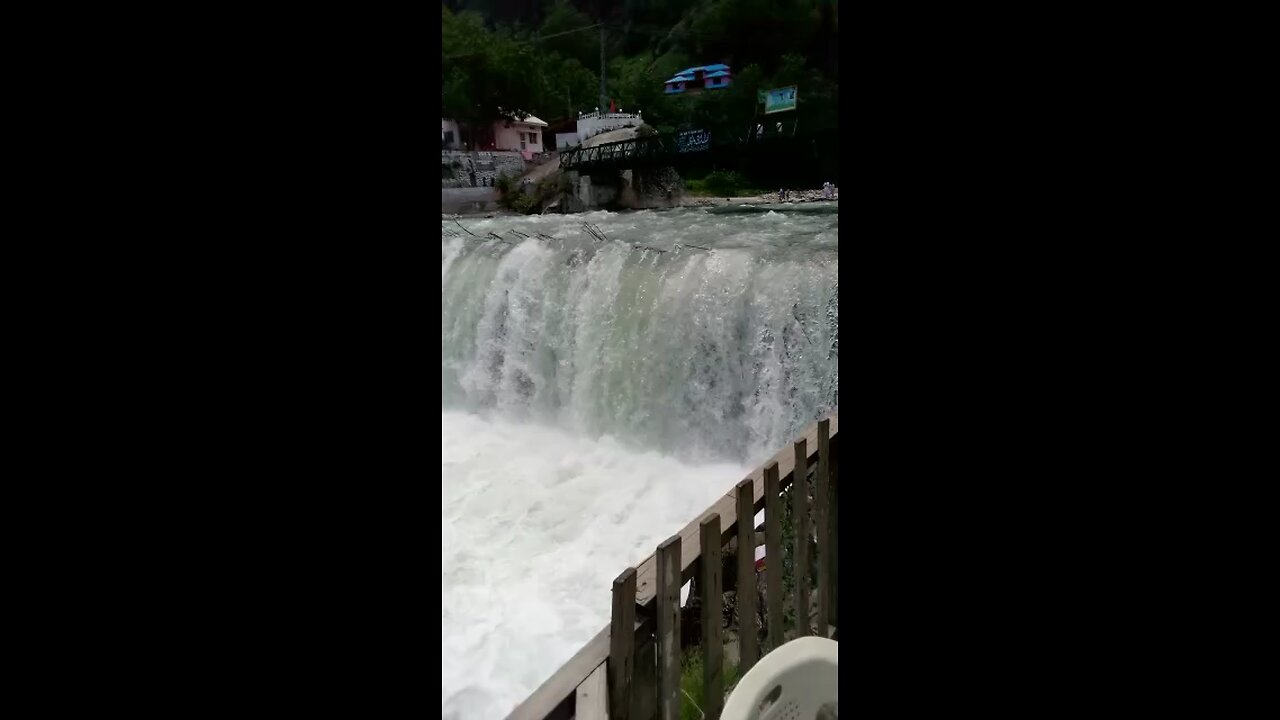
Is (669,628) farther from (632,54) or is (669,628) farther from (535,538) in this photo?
(632,54)

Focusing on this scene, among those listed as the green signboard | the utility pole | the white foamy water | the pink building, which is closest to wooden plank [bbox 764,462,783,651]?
the white foamy water

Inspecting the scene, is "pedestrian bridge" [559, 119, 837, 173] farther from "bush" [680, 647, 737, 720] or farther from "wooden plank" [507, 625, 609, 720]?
"wooden plank" [507, 625, 609, 720]

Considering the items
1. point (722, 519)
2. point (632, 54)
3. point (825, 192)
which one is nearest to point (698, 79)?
point (632, 54)

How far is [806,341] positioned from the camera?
457 cm

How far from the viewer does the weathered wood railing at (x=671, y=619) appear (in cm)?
152

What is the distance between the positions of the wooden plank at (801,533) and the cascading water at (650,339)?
2.21 m

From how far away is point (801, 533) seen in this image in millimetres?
1836

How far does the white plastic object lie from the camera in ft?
3.54

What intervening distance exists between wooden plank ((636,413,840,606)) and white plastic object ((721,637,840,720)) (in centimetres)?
43

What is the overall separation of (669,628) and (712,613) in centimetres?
10
